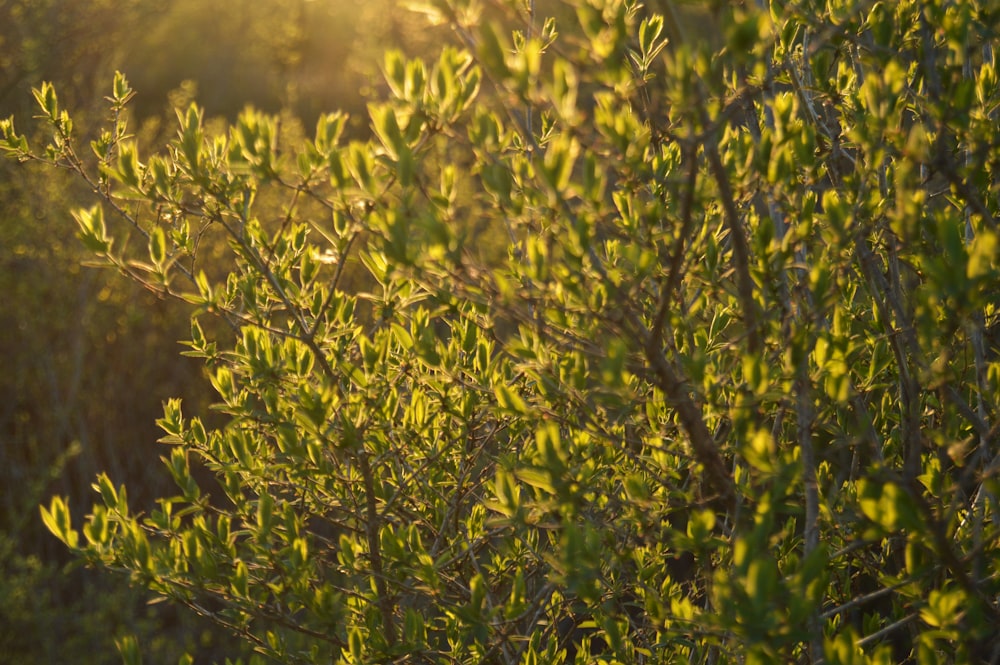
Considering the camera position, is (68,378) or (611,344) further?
(68,378)

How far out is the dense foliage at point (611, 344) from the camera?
→ 1382mm

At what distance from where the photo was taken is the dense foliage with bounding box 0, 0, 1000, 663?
54.4 inches

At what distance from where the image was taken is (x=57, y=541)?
664 centimetres

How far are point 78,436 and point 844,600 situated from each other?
5.80 metres

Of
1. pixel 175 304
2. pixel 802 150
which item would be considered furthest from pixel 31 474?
pixel 802 150

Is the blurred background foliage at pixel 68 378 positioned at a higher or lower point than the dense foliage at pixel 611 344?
lower

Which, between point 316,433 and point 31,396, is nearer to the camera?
point 316,433

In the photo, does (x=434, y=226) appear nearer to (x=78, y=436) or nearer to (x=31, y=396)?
(x=78, y=436)

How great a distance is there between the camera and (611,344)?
135 centimetres

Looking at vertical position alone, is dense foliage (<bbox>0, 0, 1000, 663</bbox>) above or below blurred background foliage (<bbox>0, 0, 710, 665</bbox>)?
above

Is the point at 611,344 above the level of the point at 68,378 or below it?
above

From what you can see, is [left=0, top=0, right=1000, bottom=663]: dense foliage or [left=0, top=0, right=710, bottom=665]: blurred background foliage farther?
[left=0, top=0, right=710, bottom=665]: blurred background foliage

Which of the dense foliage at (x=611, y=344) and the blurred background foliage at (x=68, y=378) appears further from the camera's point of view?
the blurred background foliage at (x=68, y=378)

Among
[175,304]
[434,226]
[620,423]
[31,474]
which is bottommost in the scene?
[31,474]
